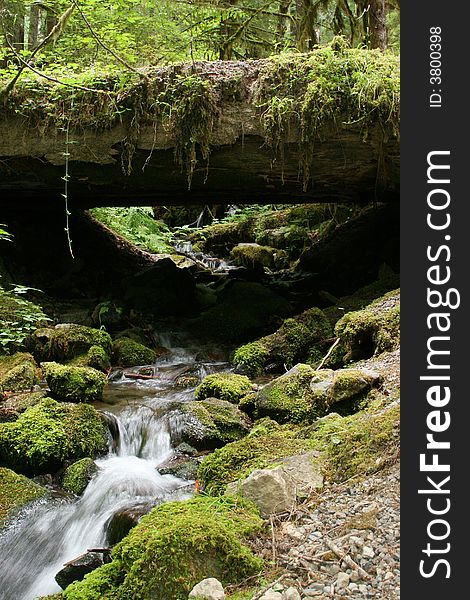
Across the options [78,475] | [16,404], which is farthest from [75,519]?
[16,404]

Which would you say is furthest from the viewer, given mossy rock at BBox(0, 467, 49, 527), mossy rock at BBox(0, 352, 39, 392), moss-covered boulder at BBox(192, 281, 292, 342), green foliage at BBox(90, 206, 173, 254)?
green foliage at BBox(90, 206, 173, 254)

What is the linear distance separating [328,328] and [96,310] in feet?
13.2

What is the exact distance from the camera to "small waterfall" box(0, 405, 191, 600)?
3715 mm

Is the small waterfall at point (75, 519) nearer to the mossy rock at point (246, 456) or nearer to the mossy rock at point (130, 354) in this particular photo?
the mossy rock at point (246, 456)

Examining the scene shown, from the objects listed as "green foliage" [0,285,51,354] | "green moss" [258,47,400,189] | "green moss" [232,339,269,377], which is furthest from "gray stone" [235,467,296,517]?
"green moss" [258,47,400,189]

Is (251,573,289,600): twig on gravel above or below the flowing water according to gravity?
above

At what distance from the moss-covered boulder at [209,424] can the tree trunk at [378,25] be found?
551cm

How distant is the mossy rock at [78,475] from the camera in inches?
177

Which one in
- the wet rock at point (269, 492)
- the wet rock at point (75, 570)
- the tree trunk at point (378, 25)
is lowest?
the wet rock at point (75, 570)

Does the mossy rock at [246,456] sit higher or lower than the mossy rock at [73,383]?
lower

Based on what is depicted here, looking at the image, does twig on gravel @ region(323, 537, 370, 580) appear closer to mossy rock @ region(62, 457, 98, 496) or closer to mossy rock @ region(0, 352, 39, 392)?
mossy rock @ region(62, 457, 98, 496)

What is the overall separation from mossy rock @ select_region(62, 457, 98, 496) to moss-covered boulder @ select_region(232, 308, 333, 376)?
2.61m

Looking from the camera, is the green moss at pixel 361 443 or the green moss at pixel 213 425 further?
the green moss at pixel 213 425

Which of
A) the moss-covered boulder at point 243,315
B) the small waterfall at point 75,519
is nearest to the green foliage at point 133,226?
the moss-covered boulder at point 243,315
